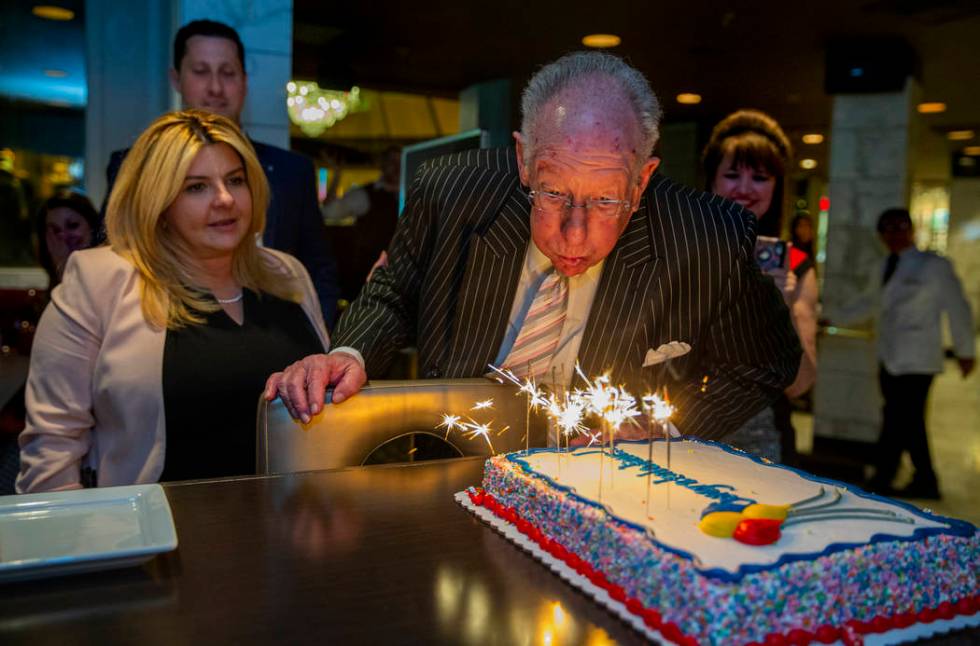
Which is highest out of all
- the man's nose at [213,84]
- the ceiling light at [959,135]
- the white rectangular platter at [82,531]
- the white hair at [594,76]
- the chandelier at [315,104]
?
the ceiling light at [959,135]

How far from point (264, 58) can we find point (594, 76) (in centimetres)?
278

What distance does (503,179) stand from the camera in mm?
1927

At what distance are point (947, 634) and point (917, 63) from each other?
723cm

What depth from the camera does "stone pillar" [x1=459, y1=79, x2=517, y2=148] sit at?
8.66 metres

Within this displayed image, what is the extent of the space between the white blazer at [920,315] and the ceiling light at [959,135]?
663 centimetres

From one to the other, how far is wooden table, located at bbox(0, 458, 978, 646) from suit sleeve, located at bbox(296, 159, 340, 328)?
6.45 feet

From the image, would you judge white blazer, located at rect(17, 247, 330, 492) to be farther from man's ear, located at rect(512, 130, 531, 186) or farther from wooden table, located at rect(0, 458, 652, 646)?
man's ear, located at rect(512, 130, 531, 186)

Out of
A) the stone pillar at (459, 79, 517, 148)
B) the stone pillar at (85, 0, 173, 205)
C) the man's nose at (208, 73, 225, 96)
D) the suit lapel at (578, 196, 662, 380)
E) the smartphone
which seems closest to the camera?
the suit lapel at (578, 196, 662, 380)

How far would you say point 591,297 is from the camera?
185cm

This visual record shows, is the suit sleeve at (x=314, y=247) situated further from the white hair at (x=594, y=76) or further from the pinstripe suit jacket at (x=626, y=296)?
the white hair at (x=594, y=76)

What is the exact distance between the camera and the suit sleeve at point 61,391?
75.0 inches

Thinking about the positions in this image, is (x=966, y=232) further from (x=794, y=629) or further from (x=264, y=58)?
(x=794, y=629)

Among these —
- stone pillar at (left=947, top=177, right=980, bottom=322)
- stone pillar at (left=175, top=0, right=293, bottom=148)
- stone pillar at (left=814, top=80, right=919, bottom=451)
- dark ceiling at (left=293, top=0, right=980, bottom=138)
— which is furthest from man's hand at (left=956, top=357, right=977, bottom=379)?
stone pillar at (left=947, top=177, right=980, bottom=322)

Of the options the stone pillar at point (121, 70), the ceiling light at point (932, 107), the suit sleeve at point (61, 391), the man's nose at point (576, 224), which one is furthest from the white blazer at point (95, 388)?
the ceiling light at point (932, 107)
